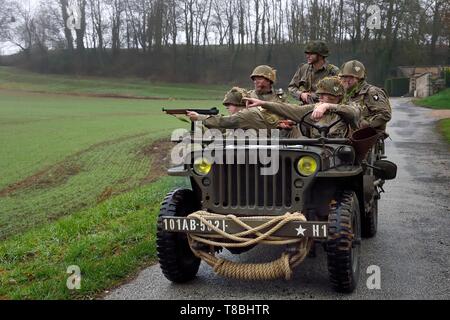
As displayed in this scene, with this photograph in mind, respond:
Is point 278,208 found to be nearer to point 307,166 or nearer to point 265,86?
point 307,166

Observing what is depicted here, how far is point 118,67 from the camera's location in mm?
87562

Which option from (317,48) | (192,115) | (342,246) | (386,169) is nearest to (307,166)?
(342,246)

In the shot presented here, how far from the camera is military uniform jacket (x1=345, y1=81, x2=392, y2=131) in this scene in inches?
299

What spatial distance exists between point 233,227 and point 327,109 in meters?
1.57

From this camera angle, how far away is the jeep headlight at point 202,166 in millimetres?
5598

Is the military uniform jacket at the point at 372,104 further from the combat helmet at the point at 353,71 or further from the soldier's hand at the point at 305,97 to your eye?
the soldier's hand at the point at 305,97

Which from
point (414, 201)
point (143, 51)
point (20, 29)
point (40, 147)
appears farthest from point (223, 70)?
point (414, 201)

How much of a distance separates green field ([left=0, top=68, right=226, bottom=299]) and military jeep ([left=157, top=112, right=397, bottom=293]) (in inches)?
36.7

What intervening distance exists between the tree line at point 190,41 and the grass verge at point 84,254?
2464 inches

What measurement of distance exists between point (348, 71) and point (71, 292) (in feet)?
13.9

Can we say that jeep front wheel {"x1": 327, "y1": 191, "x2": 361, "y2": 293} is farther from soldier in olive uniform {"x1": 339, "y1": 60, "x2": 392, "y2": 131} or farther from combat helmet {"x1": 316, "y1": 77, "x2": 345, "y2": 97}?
soldier in olive uniform {"x1": 339, "y1": 60, "x2": 392, "y2": 131}

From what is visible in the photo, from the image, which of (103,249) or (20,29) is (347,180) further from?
(20,29)

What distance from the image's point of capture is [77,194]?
1562cm

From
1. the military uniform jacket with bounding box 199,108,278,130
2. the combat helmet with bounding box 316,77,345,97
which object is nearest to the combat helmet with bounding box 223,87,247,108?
the military uniform jacket with bounding box 199,108,278,130
